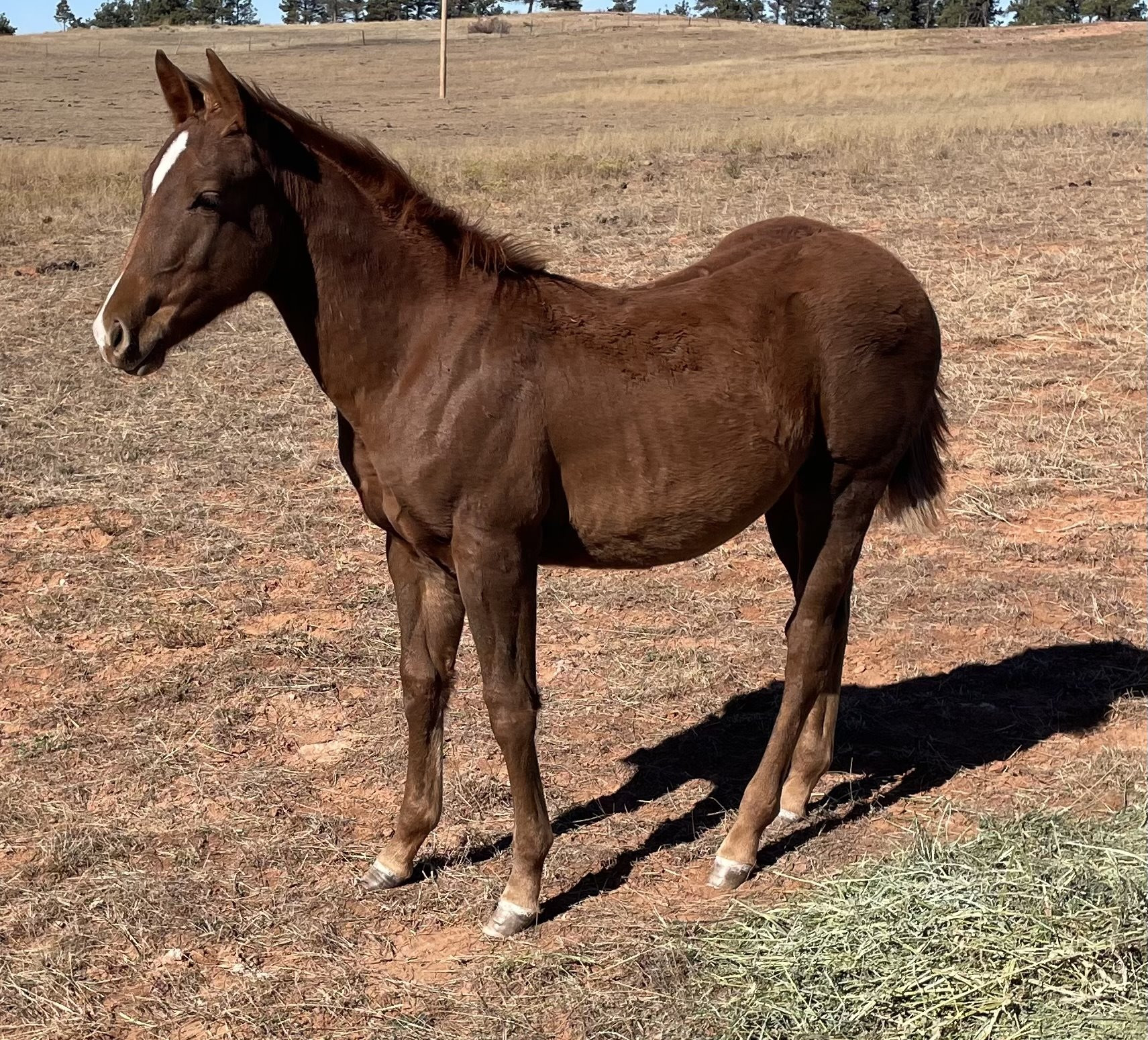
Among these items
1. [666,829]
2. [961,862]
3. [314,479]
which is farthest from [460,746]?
[314,479]

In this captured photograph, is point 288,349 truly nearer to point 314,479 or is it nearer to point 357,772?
point 314,479

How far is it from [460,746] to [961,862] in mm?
2090

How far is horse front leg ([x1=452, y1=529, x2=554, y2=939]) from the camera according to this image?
3.54 metres

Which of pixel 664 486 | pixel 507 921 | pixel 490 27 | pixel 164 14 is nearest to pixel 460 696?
pixel 507 921

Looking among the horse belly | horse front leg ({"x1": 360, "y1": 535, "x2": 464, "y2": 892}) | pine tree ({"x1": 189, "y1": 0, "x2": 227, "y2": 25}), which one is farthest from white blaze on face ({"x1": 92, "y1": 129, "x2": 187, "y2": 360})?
pine tree ({"x1": 189, "y1": 0, "x2": 227, "y2": 25})

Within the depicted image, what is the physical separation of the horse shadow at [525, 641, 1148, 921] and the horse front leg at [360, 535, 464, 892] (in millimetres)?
388

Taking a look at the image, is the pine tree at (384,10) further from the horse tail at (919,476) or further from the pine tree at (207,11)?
the horse tail at (919,476)

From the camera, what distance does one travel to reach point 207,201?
3.30m

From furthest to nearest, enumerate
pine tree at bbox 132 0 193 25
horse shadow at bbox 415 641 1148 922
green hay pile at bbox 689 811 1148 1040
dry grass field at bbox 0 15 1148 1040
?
1. pine tree at bbox 132 0 193 25
2. horse shadow at bbox 415 641 1148 922
3. dry grass field at bbox 0 15 1148 1040
4. green hay pile at bbox 689 811 1148 1040

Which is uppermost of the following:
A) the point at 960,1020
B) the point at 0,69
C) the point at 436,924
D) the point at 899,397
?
the point at 0,69

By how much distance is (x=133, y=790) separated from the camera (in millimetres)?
4516

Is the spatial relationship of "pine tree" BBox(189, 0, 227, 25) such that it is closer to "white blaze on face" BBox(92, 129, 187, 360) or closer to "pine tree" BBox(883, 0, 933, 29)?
"pine tree" BBox(883, 0, 933, 29)

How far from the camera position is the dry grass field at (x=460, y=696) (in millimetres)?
3535

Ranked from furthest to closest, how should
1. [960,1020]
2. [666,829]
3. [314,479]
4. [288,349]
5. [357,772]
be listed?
[288,349] < [314,479] < [357,772] < [666,829] < [960,1020]
